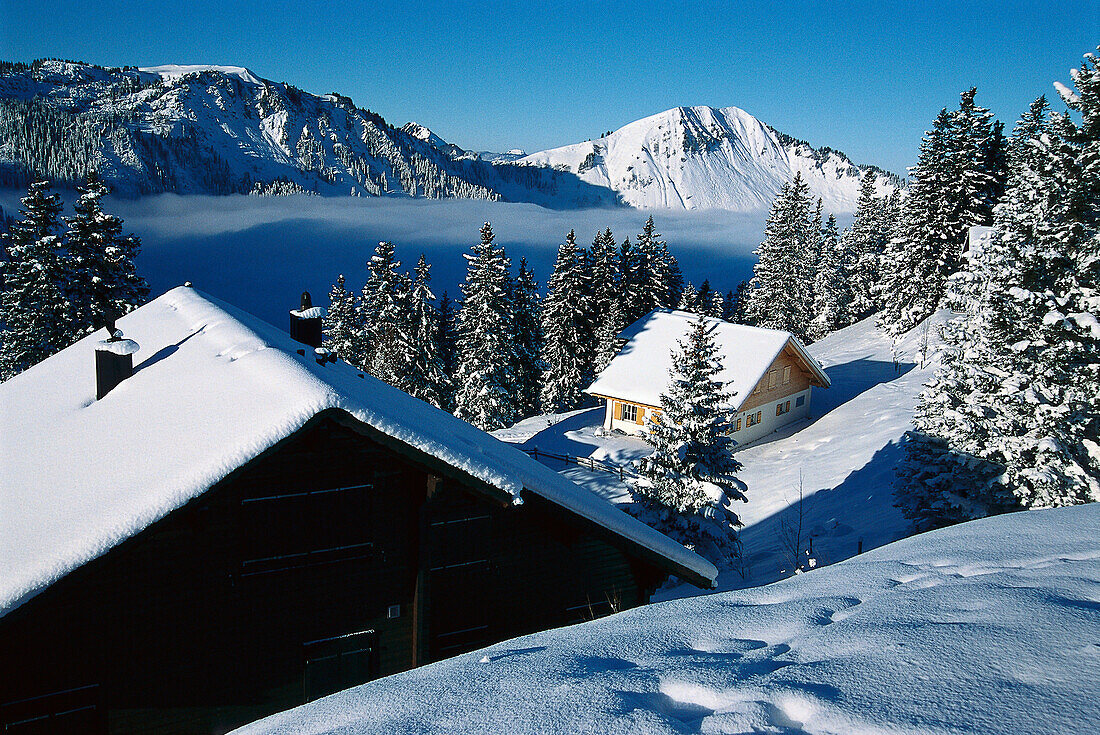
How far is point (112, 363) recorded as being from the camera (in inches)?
475

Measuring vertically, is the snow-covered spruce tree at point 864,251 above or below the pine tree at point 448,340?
above

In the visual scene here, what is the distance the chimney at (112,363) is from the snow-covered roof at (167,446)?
29cm

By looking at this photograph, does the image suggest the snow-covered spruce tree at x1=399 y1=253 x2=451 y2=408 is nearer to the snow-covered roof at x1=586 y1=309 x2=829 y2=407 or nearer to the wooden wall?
the snow-covered roof at x1=586 y1=309 x2=829 y2=407

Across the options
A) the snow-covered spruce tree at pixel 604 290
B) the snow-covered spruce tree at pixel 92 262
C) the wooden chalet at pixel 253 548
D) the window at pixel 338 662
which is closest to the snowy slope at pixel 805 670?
the wooden chalet at pixel 253 548

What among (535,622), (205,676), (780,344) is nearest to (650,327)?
(780,344)

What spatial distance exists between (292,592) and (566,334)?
40823 millimetres

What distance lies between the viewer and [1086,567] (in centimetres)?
626

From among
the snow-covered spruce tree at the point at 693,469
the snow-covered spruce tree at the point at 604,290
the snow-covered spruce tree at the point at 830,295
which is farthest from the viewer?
the snow-covered spruce tree at the point at 830,295

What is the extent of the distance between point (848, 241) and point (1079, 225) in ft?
203

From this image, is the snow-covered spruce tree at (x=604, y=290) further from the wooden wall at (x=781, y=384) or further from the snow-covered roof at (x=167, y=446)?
the snow-covered roof at (x=167, y=446)

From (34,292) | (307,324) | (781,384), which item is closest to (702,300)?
(781,384)

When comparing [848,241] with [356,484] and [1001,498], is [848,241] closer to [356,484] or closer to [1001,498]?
[1001,498]

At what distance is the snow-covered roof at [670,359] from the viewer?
36500 mm

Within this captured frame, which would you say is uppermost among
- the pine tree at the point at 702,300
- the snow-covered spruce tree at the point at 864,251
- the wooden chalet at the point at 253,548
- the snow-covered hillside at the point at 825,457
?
the snow-covered spruce tree at the point at 864,251
